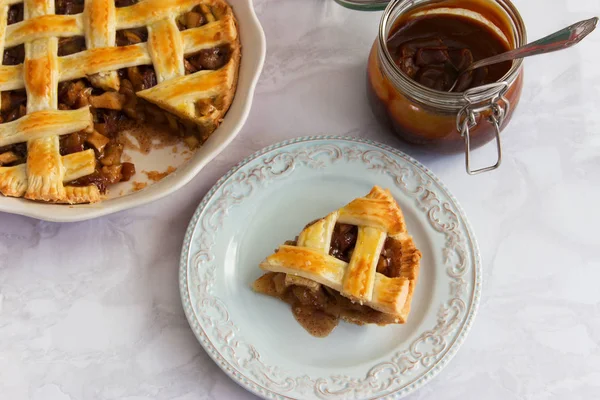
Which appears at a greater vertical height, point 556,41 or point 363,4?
point 556,41

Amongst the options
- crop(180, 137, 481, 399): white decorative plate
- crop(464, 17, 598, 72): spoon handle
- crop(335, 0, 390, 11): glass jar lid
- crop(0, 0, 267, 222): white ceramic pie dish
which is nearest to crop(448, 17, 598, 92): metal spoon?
crop(464, 17, 598, 72): spoon handle

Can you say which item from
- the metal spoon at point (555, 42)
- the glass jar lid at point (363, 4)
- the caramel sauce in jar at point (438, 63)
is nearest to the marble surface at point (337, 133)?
the glass jar lid at point (363, 4)

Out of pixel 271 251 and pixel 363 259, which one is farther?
pixel 271 251

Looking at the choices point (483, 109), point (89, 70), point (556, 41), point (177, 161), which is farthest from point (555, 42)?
point (89, 70)

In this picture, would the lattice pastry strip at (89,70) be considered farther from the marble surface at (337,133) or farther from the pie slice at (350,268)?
the pie slice at (350,268)

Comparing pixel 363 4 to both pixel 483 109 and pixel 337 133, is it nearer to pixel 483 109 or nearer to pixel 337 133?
pixel 337 133

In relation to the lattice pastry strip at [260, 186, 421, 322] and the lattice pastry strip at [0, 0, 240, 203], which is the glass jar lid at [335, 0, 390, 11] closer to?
the lattice pastry strip at [0, 0, 240, 203]

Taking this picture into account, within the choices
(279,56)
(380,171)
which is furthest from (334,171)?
(279,56)
